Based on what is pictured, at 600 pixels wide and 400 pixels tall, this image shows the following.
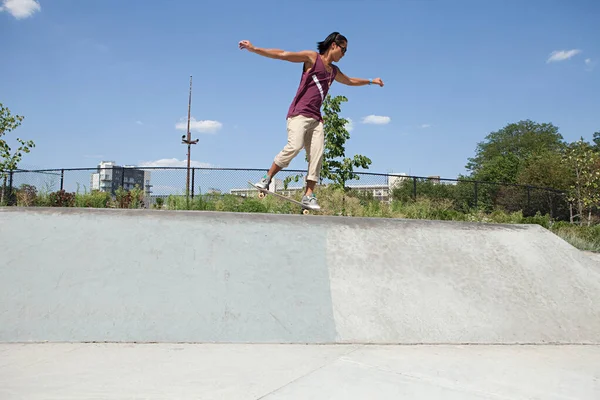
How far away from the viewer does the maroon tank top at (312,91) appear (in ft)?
16.8

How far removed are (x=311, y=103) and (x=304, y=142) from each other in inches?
18.7

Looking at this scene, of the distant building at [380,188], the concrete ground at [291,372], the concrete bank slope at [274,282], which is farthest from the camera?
the distant building at [380,188]

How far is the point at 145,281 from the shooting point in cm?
335

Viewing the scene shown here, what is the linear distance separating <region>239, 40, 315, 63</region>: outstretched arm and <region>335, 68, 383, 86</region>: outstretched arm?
54 cm

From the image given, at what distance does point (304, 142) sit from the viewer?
5270 mm

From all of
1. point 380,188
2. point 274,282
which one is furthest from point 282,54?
point 380,188

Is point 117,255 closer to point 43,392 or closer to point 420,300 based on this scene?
point 43,392

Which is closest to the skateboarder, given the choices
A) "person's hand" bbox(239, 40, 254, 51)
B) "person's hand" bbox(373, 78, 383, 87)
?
"person's hand" bbox(239, 40, 254, 51)

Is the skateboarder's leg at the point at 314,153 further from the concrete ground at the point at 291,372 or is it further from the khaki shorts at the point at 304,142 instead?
the concrete ground at the point at 291,372

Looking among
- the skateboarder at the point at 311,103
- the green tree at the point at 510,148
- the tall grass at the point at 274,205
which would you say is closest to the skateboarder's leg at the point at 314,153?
the skateboarder at the point at 311,103

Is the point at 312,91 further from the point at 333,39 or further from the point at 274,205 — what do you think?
the point at 274,205

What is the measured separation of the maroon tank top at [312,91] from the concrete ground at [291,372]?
2996mm

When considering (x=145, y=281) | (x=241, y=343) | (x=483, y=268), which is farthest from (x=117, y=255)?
(x=483, y=268)

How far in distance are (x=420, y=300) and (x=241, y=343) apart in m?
1.50
